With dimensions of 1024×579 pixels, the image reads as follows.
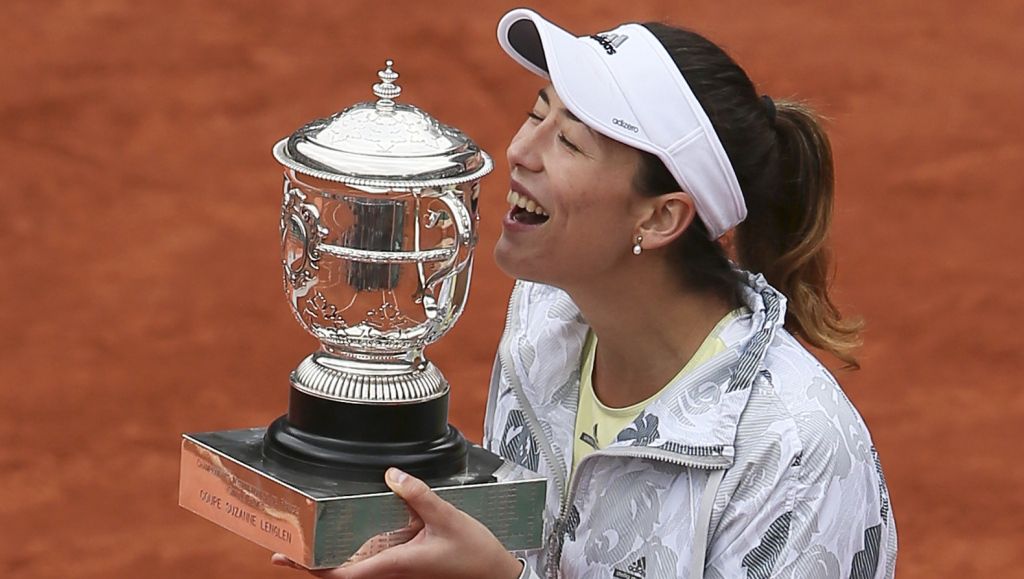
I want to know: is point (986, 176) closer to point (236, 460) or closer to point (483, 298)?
point (483, 298)

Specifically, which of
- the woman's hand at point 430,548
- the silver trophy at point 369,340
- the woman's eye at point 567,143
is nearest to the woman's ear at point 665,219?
the woman's eye at point 567,143

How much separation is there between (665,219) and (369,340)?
38cm

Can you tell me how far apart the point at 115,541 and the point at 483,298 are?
103 centimetres

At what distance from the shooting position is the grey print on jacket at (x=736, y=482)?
2.14 m

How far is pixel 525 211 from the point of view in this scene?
223cm

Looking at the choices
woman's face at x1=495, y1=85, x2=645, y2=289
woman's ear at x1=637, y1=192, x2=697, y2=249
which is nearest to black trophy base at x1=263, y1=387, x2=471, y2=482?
woman's face at x1=495, y1=85, x2=645, y2=289

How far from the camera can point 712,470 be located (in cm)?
217

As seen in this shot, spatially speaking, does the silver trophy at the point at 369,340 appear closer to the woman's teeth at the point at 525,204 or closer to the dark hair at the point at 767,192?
the woman's teeth at the point at 525,204

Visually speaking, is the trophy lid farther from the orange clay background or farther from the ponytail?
the orange clay background

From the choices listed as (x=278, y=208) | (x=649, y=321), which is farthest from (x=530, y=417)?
(x=278, y=208)

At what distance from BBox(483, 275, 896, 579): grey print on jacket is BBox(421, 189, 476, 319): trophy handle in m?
0.28

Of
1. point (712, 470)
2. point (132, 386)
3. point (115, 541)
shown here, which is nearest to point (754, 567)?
point (712, 470)

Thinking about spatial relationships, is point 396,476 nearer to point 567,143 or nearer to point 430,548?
point 430,548

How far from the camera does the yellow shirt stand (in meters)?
2.29
